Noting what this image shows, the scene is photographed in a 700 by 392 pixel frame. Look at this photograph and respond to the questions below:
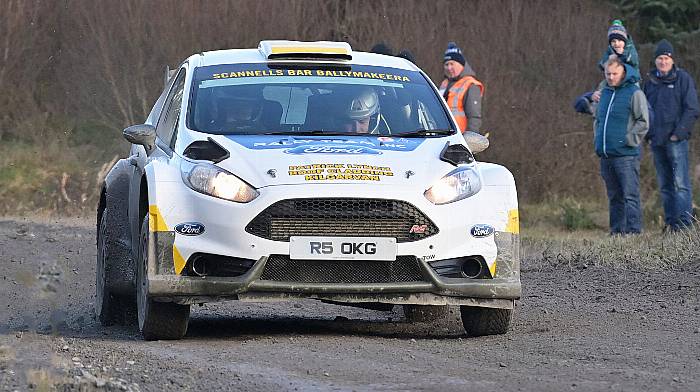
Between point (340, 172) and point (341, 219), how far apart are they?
251mm

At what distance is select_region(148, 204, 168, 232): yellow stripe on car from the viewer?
8312 mm

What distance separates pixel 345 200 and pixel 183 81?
1.99 metres

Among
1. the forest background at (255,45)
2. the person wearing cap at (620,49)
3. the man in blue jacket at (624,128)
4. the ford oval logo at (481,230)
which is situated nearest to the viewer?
the ford oval logo at (481,230)

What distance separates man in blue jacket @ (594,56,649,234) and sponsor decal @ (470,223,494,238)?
25.6 ft

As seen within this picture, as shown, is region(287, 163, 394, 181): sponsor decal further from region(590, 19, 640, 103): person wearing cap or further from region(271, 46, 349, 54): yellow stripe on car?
region(590, 19, 640, 103): person wearing cap

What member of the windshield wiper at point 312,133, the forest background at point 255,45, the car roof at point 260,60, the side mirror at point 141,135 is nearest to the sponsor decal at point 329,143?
the windshield wiper at point 312,133

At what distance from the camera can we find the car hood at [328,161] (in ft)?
27.1

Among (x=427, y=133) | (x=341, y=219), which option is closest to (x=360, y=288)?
(x=341, y=219)

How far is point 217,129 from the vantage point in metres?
9.03

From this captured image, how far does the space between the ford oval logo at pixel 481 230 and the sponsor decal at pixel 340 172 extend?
522mm

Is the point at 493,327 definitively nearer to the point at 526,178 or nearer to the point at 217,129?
the point at 217,129

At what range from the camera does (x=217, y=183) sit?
8289 mm

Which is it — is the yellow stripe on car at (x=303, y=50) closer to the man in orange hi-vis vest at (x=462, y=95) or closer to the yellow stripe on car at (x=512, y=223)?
the yellow stripe on car at (x=512, y=223)

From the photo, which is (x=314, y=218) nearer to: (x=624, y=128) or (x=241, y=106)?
(x=241, y=106)
